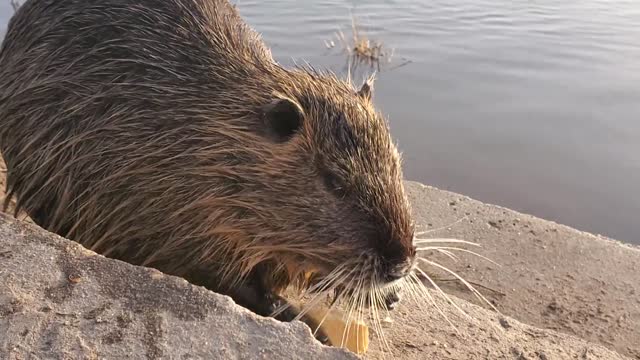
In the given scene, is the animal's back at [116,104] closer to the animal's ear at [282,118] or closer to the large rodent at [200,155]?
the large rodent at [200,155]

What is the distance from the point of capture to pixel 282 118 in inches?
98.8

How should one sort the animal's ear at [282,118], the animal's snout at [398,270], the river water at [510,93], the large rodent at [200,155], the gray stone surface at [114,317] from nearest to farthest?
the gray stone surface at [114,317] → the animal's snout at [398,270] → the large rodent at [200,155] → the animal's ear at [282,118] → the river water at [510,93]

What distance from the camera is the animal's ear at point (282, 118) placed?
8.11 ft

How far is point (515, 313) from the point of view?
369 centimetres

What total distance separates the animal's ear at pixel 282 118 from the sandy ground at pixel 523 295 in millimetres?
765

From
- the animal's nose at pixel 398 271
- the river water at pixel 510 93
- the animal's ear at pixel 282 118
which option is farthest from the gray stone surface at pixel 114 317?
the river water at pixel 510 93

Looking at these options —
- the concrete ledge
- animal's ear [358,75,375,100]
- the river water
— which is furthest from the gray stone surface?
the river water

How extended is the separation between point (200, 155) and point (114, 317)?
883 millimetres

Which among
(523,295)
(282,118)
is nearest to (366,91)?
(282,118)

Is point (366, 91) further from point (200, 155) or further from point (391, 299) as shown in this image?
point (391, 299)

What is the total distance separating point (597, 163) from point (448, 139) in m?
1.06

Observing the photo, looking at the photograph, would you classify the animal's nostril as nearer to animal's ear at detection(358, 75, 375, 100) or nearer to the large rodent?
the large rodent

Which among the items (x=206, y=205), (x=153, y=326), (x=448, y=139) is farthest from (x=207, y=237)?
(x=448, y=139)

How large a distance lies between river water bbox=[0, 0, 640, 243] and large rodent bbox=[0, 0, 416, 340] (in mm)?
1585
